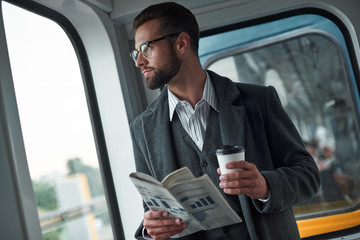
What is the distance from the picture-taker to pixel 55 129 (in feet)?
7.70

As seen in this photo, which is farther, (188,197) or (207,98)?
(207,98)

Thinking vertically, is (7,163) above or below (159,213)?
above

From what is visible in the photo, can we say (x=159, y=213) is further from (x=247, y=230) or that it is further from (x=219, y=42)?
(x=219, y=42)

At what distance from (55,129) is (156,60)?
2.79 feet

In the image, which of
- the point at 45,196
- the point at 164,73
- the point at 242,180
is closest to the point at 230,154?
the point at 242,180

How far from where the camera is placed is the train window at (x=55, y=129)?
6.92 ft

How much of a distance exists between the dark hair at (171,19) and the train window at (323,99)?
0.78 metres

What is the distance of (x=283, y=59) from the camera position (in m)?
2.64

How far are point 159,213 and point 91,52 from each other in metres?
1.56

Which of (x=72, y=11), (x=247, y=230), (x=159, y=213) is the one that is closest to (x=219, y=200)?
(x=159, y=213)

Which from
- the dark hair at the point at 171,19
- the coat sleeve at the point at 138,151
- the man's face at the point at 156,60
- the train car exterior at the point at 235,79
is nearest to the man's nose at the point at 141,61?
the man's face at the point at 156,60

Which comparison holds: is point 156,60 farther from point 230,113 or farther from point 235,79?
point 235,79

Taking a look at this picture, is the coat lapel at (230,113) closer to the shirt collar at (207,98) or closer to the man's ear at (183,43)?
the shirt collar at (207,98)

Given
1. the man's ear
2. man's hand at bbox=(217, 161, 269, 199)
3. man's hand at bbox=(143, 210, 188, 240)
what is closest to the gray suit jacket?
man's hand at bbox=(217, 161, 269, 199)
